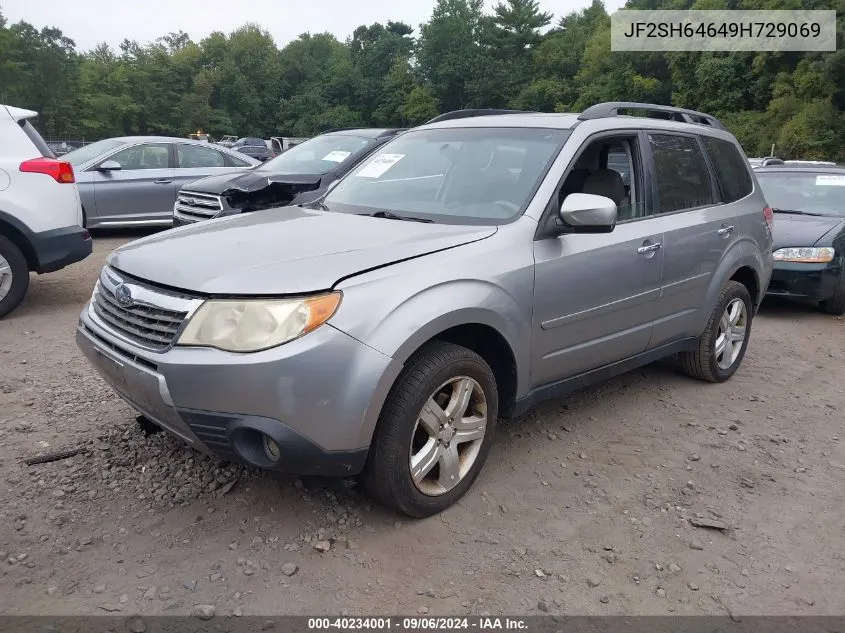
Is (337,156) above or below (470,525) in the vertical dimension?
above

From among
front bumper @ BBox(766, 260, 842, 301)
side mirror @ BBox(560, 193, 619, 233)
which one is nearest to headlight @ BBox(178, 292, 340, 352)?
side mirror @ BBox(560, 193, 619, 233)

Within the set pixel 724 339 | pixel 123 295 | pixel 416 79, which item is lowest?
pixel 724 339

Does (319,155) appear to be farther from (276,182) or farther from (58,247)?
(58,247)

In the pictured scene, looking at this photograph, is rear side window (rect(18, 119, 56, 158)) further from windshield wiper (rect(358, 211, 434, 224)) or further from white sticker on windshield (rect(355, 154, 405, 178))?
windshield wiper (rect(358, 211, 434, 224))

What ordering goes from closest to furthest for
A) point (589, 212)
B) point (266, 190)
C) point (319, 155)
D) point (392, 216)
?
1. point (589, 212)
2. point (392, 216)
3. point (266, 190)
4. point (319, 155)

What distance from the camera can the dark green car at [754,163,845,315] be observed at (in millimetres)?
7031

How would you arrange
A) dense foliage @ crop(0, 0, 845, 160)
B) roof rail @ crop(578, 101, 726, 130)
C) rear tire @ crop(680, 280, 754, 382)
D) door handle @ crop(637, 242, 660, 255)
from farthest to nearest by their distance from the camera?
dense foliage @ crop(0, 0, 845, 160)
rear tire @ crop(680, 280, 754, 382)
roof rail @ crop(578, 101, 726, 130)
door handle @ crop(637, 242, 660, 255)

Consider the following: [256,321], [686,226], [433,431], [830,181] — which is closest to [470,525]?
[433,431]

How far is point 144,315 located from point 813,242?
6607mm

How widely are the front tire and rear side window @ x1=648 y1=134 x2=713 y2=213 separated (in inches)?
72.1

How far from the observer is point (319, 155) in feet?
28.4

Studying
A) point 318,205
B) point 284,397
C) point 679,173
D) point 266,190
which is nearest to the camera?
point 284,397

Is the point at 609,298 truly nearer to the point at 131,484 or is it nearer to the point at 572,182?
the point at 572,182

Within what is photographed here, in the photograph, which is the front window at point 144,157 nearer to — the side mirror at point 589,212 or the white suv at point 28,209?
the white suv at point 28,209
